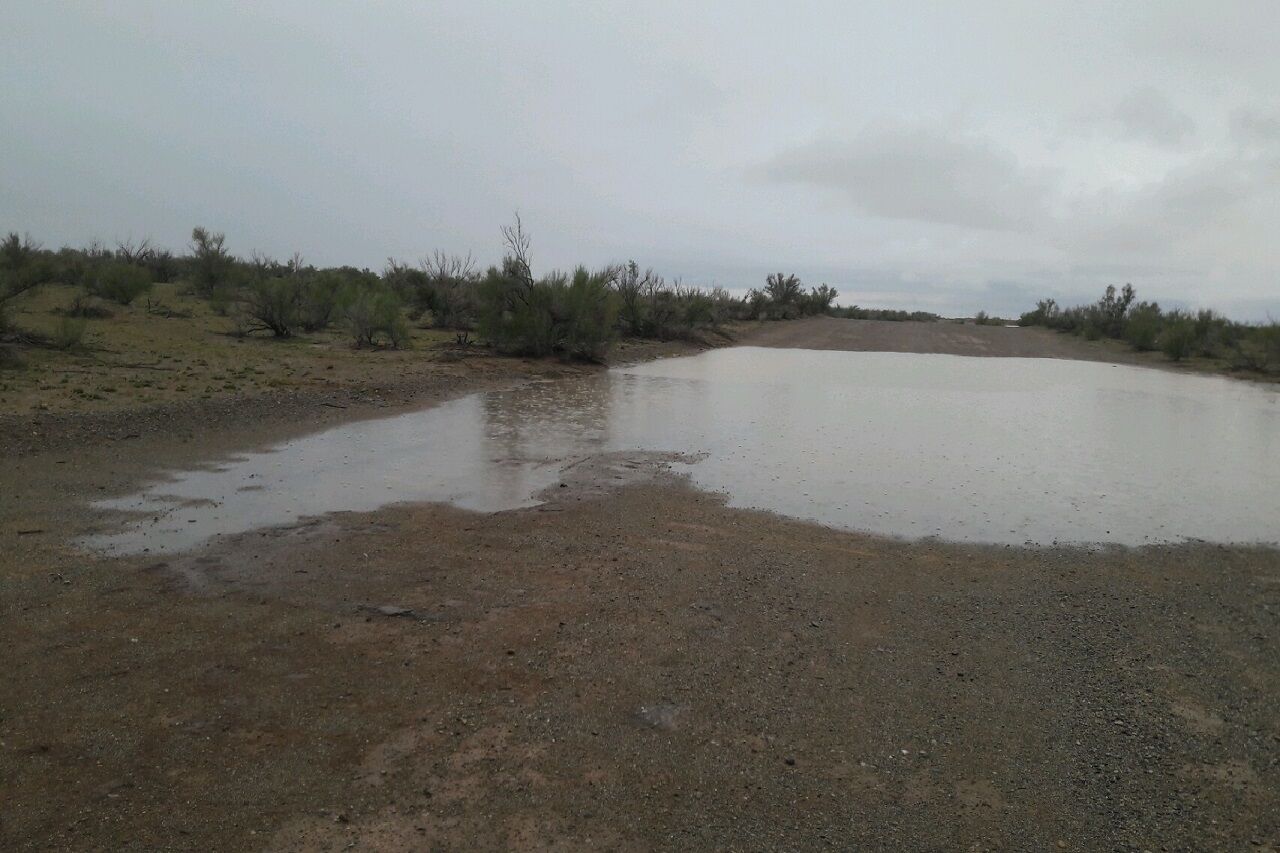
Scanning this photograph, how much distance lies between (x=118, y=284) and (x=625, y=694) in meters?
27.0

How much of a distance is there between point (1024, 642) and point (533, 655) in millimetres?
3224

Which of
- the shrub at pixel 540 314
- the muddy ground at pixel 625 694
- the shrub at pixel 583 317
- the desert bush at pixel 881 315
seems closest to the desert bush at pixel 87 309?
the shrub at pixel 540 314

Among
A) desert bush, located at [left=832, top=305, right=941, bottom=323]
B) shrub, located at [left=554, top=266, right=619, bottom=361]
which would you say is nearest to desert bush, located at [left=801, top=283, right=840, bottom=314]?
desert bush, located at [left=832, top=305, right=941, bottom=323]

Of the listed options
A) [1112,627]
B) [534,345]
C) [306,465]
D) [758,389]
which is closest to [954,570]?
[1112,627]

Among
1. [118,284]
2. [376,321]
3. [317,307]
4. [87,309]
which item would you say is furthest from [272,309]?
[118,284]

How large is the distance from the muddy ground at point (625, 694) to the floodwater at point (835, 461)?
1.01 metres

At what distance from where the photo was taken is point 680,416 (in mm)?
14820

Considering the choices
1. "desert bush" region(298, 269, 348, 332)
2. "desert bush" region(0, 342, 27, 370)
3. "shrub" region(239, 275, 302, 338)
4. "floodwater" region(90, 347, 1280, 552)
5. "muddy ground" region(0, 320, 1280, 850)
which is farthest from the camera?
"desert bush" region(298, 269, 348, 332)

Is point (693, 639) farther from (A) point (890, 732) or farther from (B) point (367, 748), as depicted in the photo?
(B) point (367, 748)

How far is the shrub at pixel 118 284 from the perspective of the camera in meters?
24.8

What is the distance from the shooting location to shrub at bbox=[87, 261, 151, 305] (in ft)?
81.5

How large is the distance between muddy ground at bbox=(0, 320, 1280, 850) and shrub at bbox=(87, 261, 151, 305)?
2141 cm

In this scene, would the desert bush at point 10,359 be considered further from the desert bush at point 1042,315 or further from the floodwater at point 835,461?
the desert bush at point 1042,315

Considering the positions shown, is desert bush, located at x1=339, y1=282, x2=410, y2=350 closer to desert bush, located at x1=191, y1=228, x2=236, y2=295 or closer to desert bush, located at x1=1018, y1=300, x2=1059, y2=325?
desert bush, located at x1=191, y1=228, x2=236, y2=295
